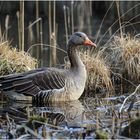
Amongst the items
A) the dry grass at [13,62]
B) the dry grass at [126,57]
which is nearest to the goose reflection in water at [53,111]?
the dry grass at [13,62]

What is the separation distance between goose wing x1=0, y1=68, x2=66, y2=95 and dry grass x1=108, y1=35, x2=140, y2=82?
1851mm

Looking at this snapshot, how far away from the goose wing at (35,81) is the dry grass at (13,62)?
755 mm

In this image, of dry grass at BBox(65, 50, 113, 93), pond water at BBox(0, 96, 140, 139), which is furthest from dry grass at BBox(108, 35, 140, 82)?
pond water at BBox(0, 96, 140, 139)

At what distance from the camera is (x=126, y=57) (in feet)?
39.7

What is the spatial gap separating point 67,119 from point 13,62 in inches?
116

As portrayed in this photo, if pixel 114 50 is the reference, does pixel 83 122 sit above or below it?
below

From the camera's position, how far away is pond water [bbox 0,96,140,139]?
7.52 metres

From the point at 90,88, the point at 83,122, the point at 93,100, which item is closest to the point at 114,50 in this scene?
the point at 90,88

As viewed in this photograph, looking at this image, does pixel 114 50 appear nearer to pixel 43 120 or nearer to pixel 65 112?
pixel 65 112

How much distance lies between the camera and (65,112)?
9562mm

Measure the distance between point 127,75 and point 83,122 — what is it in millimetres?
3972

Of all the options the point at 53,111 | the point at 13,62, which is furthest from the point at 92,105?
the point at 13,62

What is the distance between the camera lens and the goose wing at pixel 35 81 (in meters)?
10.4

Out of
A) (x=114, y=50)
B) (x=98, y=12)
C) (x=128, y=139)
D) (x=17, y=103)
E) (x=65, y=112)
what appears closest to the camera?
(x=128, y=139)
